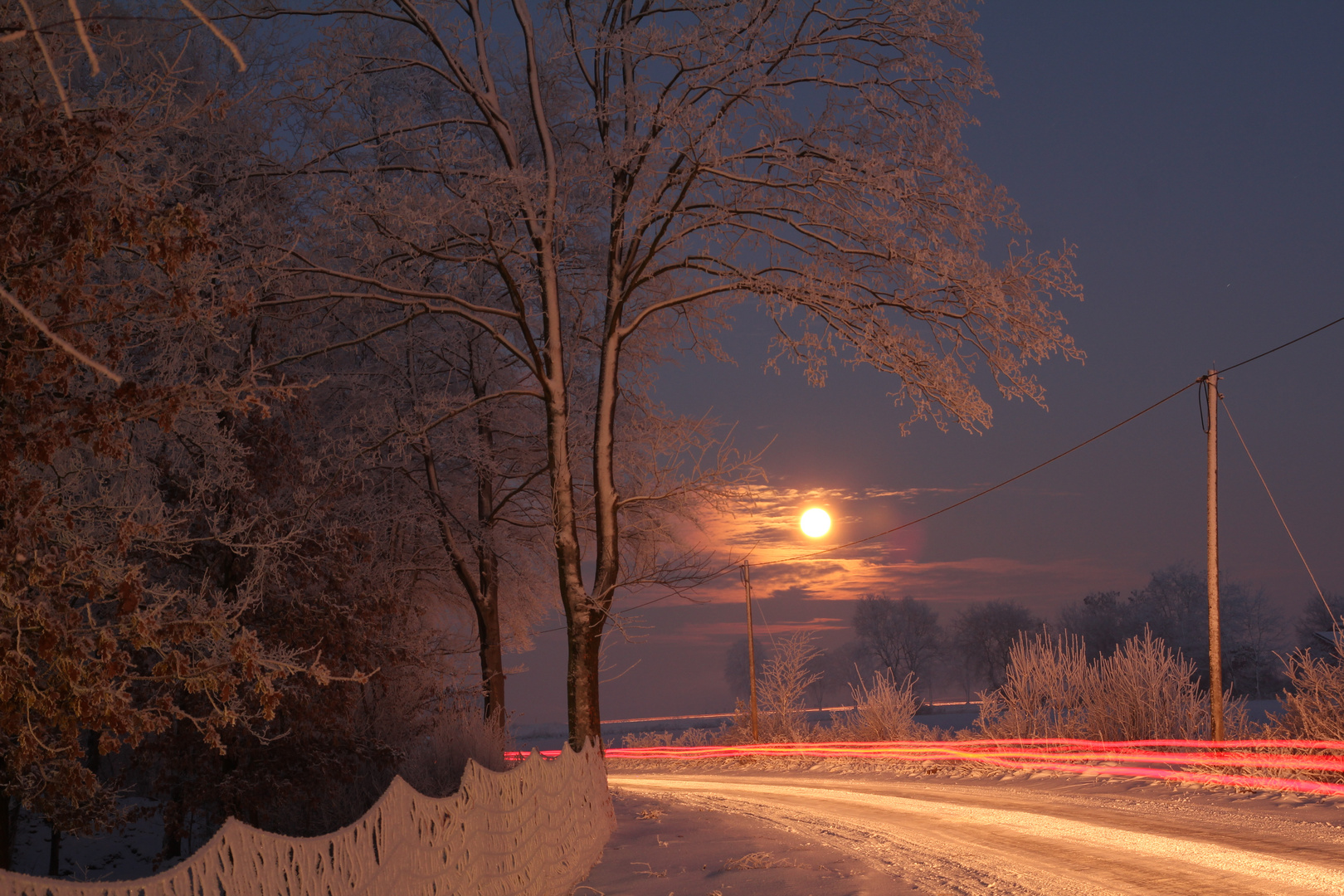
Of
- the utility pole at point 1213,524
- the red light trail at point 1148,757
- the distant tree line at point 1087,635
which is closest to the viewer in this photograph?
the red light trail at point 1148,757

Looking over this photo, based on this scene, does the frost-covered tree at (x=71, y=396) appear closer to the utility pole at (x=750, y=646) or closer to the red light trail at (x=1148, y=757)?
the red light trail at (x=1148, y=757)

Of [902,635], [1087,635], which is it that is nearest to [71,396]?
[1087,635]

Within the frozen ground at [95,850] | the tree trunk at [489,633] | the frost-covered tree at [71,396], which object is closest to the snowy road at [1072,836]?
the frost-covered tree at [71,396]

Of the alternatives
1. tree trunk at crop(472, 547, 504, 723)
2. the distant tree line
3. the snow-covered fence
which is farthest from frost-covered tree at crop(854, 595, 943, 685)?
the snow-covered fence

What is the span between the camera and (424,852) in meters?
6.07

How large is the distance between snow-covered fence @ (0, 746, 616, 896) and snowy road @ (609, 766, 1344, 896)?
9.31 feet

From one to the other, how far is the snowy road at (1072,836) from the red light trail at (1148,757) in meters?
0.80

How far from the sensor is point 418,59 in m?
13.1

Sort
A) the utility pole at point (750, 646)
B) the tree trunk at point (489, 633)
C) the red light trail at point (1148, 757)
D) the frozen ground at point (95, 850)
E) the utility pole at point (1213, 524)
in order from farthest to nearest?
the utility pole at point (750, 646) → the tree trunk at point (489, 633) → the frozen ground at point (95, 850) → the utility pole at point (1213, 524) → the red light trail at point (1148, 757)

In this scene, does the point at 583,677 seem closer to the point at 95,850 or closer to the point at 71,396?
the point at 71,396

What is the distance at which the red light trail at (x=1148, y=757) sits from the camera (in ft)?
41.2

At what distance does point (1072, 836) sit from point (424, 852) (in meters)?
6.90

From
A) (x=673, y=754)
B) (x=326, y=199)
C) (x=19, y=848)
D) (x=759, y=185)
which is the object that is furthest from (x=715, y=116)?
(x=673, y=754)

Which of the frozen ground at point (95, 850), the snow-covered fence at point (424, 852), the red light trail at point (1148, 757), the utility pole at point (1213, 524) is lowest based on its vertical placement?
the frozen ground at point (95, 850)
